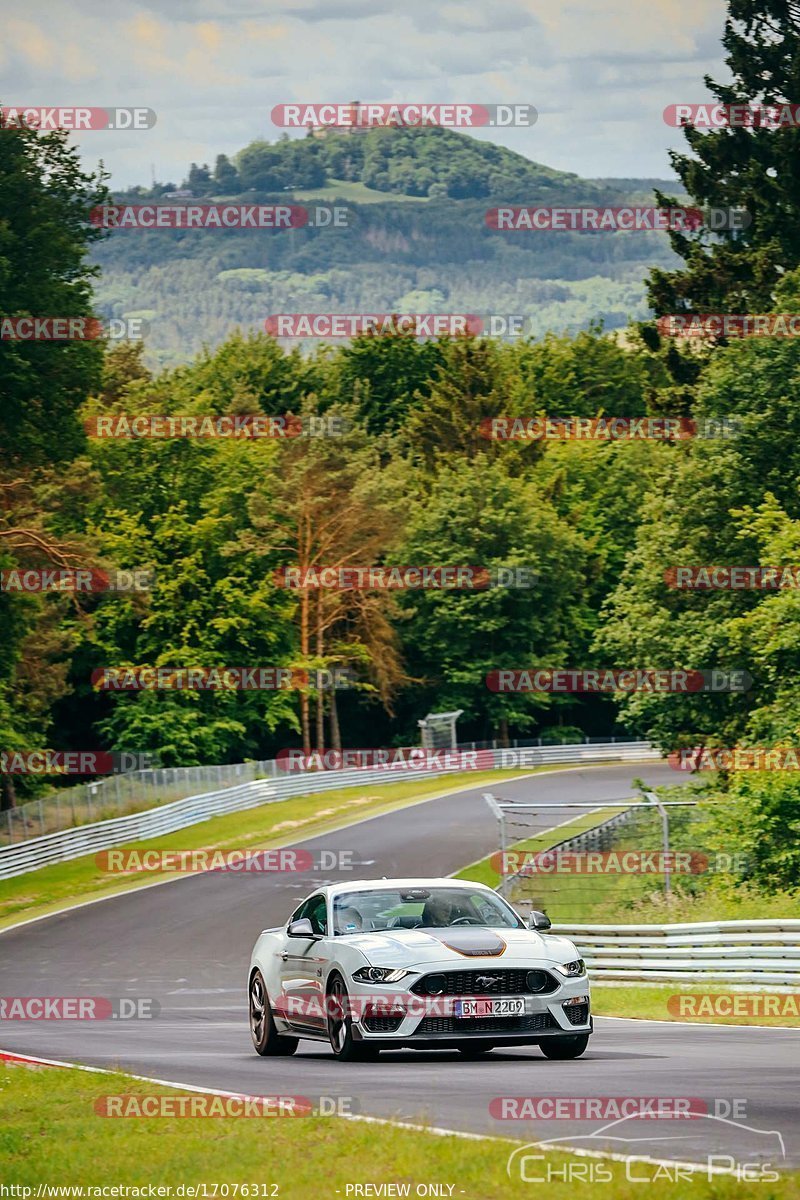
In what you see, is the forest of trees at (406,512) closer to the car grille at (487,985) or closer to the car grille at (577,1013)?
the car grille at (577,1013)

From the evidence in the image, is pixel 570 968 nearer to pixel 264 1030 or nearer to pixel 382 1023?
pixel 382 1023

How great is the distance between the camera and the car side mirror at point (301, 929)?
1473 centimetres

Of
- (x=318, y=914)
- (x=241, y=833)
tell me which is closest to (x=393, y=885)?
(x=318, y=914)

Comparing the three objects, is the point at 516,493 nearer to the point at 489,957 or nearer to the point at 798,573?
the point at 798,573

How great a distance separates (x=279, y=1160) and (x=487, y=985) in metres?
4.68

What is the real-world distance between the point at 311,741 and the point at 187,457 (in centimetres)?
1909

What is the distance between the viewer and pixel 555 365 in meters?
108

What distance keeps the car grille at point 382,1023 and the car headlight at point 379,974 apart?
26 cm

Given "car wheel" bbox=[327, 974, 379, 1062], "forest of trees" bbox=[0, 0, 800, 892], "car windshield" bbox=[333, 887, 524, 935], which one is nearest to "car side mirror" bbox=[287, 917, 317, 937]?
"car windshield" bbox=[333, 887, 524, 935]

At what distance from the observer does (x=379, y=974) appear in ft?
44.0

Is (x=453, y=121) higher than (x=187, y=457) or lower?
higher

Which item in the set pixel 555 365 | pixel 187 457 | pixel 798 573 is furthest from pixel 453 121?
pixel 555 365

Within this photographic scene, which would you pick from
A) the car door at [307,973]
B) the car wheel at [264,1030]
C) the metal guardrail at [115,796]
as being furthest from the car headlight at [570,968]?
the metal guardrail at [115,796]

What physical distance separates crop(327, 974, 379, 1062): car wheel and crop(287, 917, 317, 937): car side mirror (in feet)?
2.55
